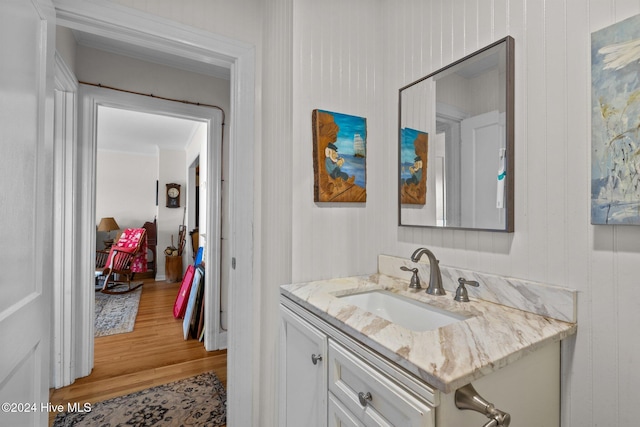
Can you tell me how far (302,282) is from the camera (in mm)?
1395

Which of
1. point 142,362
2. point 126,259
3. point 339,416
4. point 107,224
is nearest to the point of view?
point 339,416

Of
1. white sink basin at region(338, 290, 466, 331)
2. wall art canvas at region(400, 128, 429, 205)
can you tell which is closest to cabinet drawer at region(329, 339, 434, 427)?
A: white sink basin at region(338, 290, 466, 331)

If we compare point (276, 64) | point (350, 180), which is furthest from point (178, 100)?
point (350, 180)

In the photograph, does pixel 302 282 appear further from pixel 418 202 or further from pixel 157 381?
pixel 157 381

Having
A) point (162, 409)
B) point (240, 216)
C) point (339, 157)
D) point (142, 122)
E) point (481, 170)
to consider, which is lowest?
point (162, 409)

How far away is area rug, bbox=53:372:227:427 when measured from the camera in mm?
1815

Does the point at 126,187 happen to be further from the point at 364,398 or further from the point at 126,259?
the point at 364,398

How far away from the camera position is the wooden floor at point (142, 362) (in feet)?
7.00

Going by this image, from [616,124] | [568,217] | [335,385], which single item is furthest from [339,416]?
[616,124]

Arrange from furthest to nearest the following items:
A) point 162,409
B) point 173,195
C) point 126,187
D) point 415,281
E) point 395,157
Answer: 1. point 126,187
2. point 173,195
3. point 162,409
4. point 395,157
5. point 415,281

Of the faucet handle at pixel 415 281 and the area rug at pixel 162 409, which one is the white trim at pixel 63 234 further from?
the faucet handle at pixel 415 281

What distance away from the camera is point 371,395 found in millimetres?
796

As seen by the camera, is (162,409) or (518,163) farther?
(162,409)

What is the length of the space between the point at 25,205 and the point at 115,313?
3.41 metres
